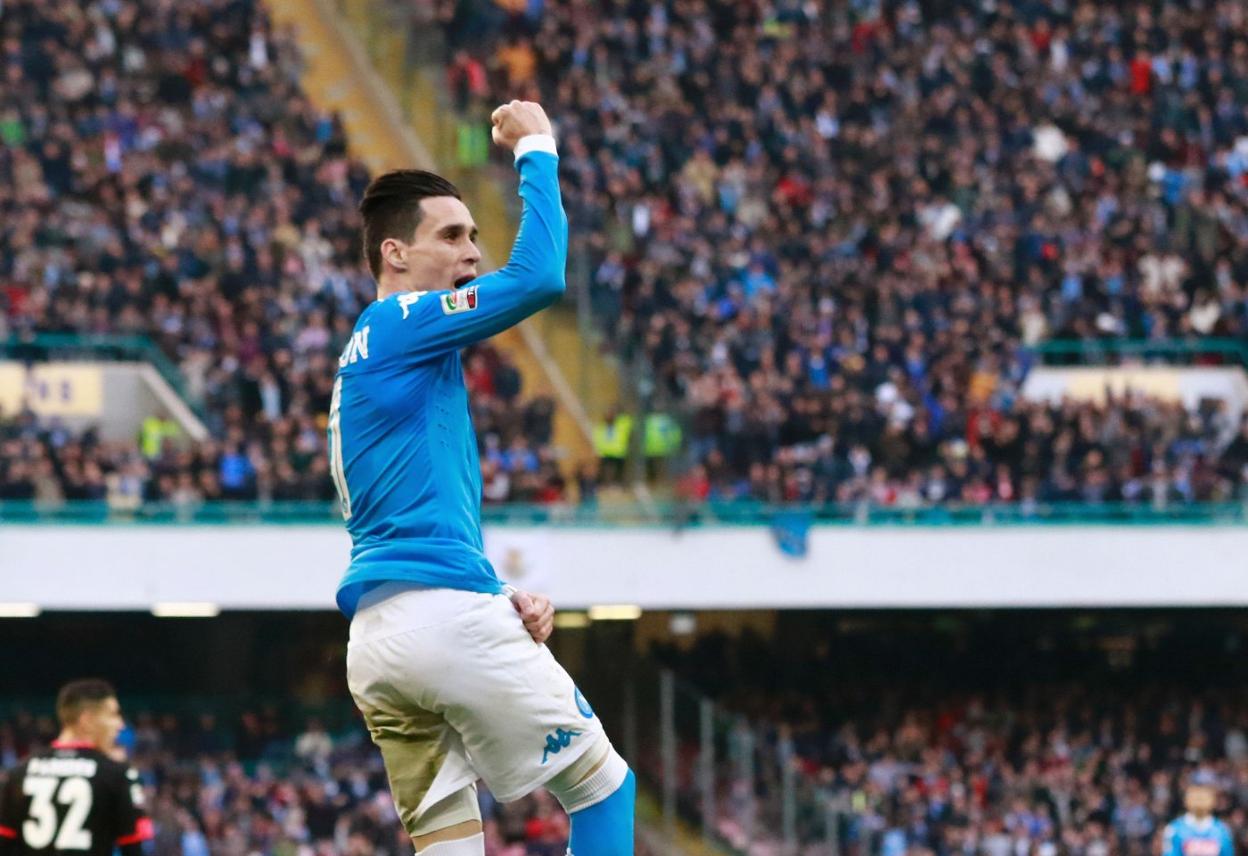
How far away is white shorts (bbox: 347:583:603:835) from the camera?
5426 mm

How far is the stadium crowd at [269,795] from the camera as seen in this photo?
797 inches

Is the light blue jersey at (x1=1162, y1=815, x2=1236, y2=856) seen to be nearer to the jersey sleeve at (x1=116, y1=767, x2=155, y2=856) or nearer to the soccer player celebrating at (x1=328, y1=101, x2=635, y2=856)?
the jersey sleeve at (x1=116, y1=767, x2=155, y2=856)

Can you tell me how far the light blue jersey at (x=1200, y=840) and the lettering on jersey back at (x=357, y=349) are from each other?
9.84m

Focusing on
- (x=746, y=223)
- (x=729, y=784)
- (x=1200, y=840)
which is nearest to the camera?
(x=1200, y=840)

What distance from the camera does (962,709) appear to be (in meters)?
25.6

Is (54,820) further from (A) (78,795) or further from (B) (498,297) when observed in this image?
(B) (498,297)

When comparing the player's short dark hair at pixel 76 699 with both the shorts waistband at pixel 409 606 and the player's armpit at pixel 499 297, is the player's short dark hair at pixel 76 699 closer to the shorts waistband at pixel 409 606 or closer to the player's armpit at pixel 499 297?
the shorts waistband at pixel 409 606

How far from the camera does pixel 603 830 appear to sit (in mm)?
5539

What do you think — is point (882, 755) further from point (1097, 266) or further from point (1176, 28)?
point (1176, 28)

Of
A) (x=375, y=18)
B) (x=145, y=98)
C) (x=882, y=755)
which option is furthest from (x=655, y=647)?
(x=375, y=18)

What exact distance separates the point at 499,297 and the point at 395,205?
1.45 ft

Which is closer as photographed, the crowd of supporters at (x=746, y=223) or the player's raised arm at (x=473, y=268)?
the player's raised arm at (x=473, y=268)

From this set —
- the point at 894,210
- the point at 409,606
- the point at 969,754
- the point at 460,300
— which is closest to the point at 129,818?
the point at 409,606

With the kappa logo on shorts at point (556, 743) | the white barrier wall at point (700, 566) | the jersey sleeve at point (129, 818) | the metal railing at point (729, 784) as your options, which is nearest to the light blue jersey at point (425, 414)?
the kappa logo on shorts at point (556, 743)
